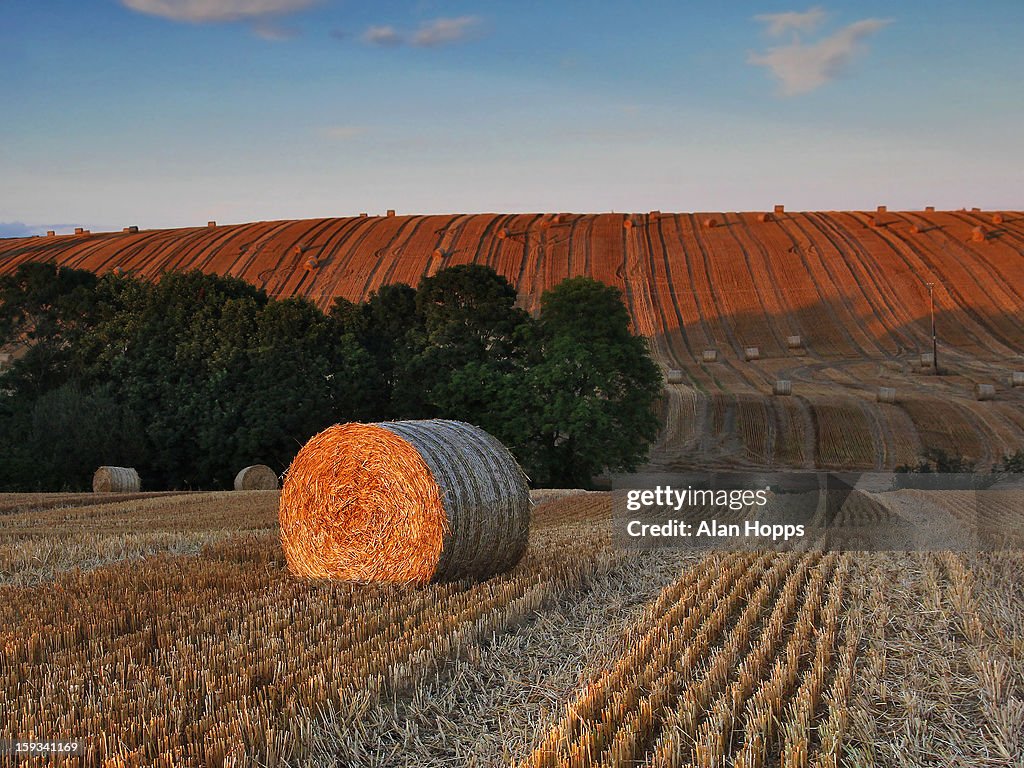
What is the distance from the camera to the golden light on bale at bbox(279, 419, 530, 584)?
25.3ft

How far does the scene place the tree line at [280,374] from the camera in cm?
2472

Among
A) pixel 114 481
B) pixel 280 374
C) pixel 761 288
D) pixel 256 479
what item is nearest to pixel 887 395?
pixel 761 288

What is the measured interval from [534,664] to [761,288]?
46374mm

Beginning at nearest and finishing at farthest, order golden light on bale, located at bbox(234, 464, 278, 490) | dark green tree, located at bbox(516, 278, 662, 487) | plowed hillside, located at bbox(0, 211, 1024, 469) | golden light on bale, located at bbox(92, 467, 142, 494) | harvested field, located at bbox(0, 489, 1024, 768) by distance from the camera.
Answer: harvested field, located at bbox(0, 489, 1024, 768), golden light on bale, located at bbox(92, 467, 142, 494), golden light on bale, located at bbox(234, 464, 278, 490), dark green tree, located at bbox(516, 278, 662, 487), plowed hillside, located at bbox(0, 211, 1024, 469)

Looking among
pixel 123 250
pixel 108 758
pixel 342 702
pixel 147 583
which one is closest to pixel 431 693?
pixel 342 702

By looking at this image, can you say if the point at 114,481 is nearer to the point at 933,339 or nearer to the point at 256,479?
the point at 256,479

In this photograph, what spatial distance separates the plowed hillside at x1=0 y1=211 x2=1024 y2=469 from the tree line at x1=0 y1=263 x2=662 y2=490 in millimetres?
5352

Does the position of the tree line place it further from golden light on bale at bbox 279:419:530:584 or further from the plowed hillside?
golden light on bale at bbox 279:419:530:584

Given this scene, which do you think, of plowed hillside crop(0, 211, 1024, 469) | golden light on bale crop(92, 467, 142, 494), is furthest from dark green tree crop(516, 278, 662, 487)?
golden light on bale crop(92, 467, 142, 494)

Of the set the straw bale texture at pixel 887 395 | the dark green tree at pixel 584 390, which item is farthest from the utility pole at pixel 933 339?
the dark green tree at pixel 584 390

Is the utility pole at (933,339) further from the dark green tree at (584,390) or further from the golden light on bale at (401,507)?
the golden light on bale at (401,507)

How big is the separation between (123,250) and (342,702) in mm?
59462

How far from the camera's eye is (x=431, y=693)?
5.00m

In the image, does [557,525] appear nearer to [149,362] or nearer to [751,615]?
[751,615]
